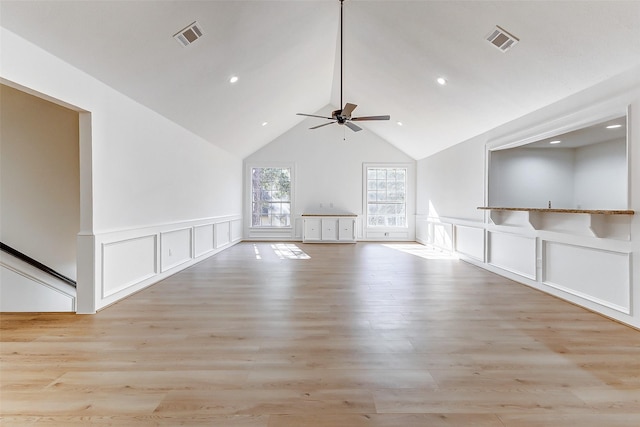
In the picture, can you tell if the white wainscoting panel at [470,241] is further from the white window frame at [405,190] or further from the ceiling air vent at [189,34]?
the ceiling air vent at [189,34]

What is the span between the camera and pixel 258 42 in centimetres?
394

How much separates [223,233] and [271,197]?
226 cm

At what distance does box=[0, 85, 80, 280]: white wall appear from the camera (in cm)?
357

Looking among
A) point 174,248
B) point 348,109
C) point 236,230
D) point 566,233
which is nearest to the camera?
point 566,233

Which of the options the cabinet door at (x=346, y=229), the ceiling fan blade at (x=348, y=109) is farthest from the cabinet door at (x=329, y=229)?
the ceiling fan blade at (x=348, y=109)

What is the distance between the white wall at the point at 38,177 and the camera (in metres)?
3.57

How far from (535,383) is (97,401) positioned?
8.25 feet

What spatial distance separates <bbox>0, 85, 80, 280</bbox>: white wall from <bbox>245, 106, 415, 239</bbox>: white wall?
5.55 metres

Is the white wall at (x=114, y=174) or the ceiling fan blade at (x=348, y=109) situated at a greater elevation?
the ceiling fan blade at (x=348, y=109)

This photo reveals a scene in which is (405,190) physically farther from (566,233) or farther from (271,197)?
(566,233)

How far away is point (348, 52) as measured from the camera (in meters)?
5.33

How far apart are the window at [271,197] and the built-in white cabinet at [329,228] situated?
79cm

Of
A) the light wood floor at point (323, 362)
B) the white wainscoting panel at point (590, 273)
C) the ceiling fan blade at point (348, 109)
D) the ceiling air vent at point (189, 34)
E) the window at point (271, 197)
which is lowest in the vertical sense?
the light wood floor at point (323, 362)

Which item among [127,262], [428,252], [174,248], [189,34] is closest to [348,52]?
[189,34]
